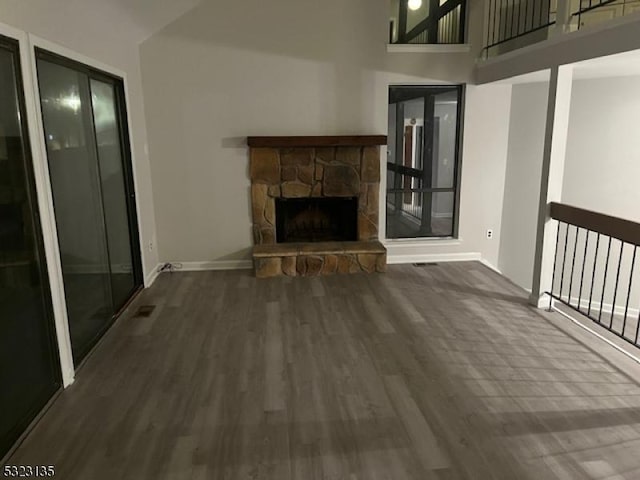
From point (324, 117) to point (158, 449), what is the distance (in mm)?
3875

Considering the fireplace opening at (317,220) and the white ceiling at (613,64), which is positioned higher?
the white ceiling at (613,64)

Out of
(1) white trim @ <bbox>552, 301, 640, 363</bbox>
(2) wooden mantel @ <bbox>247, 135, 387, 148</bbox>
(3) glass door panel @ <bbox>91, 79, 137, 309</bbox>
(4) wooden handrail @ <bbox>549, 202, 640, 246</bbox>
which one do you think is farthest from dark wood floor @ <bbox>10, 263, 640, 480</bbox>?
(2) wooden mantel @ <bbox>247, 135, 387, 148</bbox>

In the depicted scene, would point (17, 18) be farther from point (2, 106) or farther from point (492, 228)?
point (492, 228)

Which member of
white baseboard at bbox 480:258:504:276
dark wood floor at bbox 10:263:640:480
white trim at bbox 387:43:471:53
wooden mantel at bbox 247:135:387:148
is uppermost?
white trim at bbox 387:43:471:53

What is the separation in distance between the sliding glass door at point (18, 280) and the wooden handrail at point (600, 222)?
149 inches

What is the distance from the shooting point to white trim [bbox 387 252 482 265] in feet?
18.7

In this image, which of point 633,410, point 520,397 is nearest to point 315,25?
point 520,397

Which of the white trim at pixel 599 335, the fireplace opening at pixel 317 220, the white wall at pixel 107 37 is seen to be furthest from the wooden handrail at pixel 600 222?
the white wall at pixel 107 37

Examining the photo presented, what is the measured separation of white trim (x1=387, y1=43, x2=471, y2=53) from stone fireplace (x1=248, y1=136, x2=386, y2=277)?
0.99 meters

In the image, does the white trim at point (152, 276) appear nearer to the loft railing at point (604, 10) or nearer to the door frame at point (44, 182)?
the door frame at point (44, 182)

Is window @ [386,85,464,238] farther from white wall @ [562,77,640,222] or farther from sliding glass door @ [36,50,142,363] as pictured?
sliding glass door @ [36,50,142,363]

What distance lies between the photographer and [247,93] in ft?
16.9

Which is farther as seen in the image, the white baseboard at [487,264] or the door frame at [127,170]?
the white baseboard at [487,264]

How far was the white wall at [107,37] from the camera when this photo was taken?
272 centimetres
